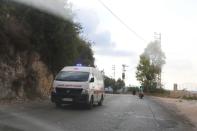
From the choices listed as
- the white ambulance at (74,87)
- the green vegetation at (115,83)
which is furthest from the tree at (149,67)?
the white ambulance at (74,87)

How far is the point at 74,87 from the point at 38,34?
35.8 ft

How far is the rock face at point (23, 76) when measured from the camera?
31.0 m

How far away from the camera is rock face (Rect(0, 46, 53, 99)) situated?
31016 millimetres

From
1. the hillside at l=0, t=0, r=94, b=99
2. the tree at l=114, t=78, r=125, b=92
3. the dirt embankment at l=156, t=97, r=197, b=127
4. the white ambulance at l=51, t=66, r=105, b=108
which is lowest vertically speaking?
the dirt embankment at l=156, t=97, r=197, b=127

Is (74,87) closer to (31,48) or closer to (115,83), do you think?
(31,48)

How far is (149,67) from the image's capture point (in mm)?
121250

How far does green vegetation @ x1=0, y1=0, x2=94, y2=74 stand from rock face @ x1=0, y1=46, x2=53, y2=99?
39 cm

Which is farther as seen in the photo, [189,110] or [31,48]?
[31,48]

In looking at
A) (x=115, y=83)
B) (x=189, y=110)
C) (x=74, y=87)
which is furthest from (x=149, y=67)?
(x=74, y=87)

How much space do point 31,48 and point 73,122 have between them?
59.6ft

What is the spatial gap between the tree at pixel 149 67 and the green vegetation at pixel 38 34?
78.5 metres

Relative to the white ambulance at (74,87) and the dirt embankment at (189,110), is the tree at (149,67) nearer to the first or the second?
the dirt embankment at (189,110)

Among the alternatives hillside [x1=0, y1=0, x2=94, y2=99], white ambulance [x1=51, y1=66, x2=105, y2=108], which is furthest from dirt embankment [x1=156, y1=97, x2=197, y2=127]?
hillside [x1=0, y1=0, x2=94, y2=99]

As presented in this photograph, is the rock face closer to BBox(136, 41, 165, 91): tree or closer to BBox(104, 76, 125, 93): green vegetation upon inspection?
BBox(136, 41, 165, 91): tree
